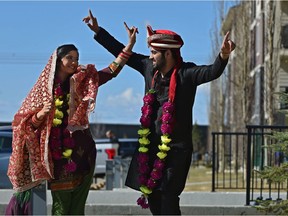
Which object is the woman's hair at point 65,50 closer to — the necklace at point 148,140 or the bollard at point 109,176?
the necklace at point 148,140

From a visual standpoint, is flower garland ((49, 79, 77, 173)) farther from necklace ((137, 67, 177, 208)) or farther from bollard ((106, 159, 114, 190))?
bollard ((106, 159, 114, 190))

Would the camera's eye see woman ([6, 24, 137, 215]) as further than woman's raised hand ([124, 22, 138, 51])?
No

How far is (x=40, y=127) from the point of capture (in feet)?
23.5

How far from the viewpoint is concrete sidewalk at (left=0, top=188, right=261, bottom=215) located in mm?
10828

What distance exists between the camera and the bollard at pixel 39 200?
23.4 ft

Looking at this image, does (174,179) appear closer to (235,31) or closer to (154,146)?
(154,146)

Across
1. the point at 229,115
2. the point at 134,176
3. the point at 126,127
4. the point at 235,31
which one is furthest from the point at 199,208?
the point at 126,127

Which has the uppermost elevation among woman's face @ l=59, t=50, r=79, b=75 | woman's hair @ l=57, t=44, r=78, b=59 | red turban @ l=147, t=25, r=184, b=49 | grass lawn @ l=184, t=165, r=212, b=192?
red turban @ l=147, t=25, r=184, b=49

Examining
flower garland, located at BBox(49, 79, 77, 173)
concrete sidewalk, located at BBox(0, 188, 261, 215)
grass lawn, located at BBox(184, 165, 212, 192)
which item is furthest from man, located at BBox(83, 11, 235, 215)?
grass lawn, located at BBox(184, 165, 212, 192)

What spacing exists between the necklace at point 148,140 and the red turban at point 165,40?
0.21m

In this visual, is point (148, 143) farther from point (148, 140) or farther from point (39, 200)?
point (39, 200)

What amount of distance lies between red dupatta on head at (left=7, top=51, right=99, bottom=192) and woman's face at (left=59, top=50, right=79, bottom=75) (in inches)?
2.3

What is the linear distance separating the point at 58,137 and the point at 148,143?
0.74 metres

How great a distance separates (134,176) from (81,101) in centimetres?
78
